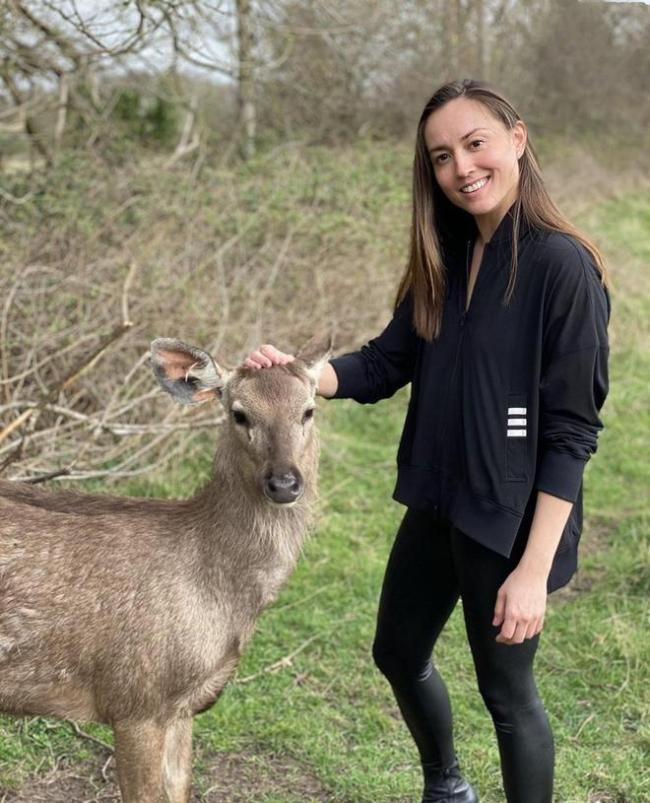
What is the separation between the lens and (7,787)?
395cm

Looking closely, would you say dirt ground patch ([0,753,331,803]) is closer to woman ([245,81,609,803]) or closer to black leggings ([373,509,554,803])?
black leggings ([373,509,554,803])

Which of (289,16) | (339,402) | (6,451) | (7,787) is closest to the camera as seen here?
(7,787)

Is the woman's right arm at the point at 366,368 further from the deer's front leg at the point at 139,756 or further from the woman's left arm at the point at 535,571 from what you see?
the deer's front leg at the point at 139,756

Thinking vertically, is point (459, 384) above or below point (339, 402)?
above

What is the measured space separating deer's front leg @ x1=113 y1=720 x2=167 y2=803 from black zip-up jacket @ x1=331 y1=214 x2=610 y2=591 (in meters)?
1.14

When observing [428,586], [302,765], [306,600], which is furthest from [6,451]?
[428,586]

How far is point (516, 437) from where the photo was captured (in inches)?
114

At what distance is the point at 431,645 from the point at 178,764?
1005 mm

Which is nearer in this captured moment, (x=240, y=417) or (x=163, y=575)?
(x=163, y=575)

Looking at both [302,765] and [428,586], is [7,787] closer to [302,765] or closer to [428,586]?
[302,765]

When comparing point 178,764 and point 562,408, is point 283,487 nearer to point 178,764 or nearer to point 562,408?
point 562,408

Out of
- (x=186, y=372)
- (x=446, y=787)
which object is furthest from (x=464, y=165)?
(x=446, y=787)

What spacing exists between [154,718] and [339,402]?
5814 millimetres

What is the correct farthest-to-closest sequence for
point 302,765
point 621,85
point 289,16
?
point 621,85
point 289,16
point 302,765
